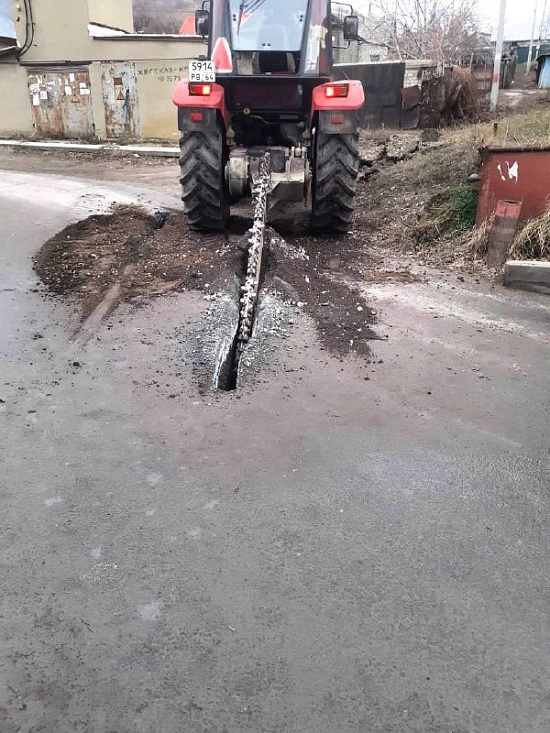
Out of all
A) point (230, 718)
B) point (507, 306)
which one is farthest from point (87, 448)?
point (507, 306)

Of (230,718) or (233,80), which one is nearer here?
(230,718)

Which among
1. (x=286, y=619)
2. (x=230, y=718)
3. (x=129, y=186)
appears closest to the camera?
(x=230, y=718)

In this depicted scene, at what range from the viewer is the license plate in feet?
23.1

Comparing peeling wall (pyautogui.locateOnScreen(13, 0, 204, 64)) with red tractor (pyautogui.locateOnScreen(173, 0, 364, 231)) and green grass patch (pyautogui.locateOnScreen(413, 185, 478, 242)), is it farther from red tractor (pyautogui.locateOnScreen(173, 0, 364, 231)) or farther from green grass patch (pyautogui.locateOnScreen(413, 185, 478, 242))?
green grass patch (pyautogui.locateOnScreen(413, 185, 478, 242))

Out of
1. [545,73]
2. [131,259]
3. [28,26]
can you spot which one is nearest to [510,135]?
[131,259]

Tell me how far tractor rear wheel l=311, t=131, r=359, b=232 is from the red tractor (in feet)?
0.04

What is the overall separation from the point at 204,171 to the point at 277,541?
5.60 m

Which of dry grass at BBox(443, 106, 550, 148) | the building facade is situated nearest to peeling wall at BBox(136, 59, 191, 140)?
the building facade

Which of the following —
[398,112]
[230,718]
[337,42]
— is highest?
[337,42]

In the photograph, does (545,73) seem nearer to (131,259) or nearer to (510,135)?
(510,135)

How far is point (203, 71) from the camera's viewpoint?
702 centimetres

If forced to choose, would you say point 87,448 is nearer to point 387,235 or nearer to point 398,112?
point 387,235

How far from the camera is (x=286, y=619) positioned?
245cm

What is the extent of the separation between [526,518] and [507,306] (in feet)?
10.6
